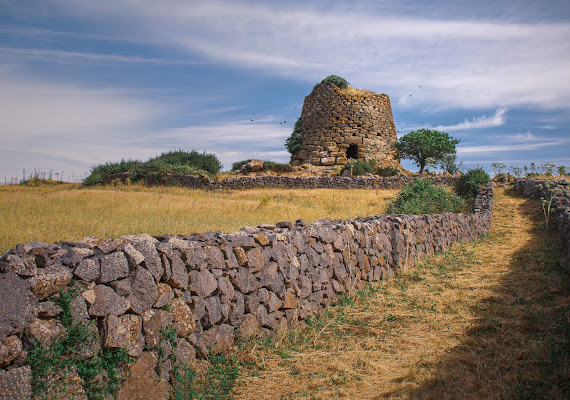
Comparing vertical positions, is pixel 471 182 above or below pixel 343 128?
below

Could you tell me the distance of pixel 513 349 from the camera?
17.1 feet

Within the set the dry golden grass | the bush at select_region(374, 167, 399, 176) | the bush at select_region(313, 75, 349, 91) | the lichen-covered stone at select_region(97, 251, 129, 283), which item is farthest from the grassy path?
the bush at select_region(313, 75, 349, 91)

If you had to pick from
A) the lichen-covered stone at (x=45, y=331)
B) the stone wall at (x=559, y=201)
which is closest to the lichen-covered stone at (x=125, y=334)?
the lichen-covered stone at (x=45, y=331)

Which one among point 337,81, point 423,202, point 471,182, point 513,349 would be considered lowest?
point 513,349

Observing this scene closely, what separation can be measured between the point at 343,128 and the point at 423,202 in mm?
17428

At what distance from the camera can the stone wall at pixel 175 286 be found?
329 centimetres

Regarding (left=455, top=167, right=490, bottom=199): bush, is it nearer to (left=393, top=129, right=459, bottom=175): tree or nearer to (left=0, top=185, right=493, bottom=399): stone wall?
(left=393, top=129, right=459, bottom=175): tree

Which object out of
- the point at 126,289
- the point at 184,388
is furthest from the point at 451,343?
the point at 126,289

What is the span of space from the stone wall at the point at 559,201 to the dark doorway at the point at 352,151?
11512 millimetres

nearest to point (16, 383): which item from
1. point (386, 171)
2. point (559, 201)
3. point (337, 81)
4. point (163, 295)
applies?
point (163, 295)

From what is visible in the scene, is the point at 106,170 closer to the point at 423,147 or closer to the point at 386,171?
the point at 386,171

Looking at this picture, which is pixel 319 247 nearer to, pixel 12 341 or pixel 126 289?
pixel 126 289

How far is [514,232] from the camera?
49.4 ft

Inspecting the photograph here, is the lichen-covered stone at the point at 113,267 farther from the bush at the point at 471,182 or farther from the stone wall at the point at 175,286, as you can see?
the bush at the point at 471,182
